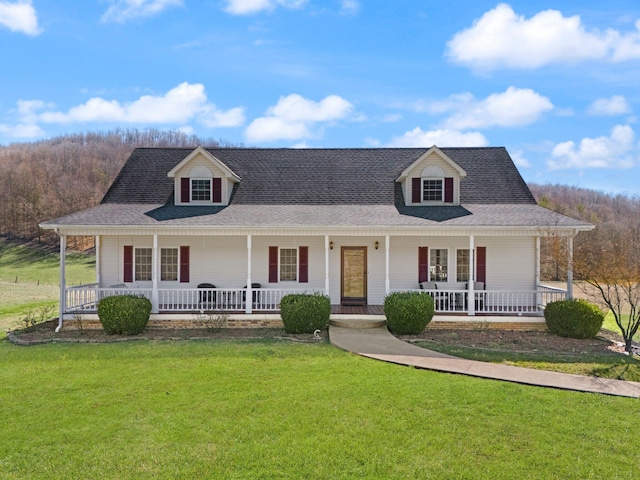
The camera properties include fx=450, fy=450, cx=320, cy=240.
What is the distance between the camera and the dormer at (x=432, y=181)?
54.7 feet

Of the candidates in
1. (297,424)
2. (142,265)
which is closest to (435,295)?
(297,424)

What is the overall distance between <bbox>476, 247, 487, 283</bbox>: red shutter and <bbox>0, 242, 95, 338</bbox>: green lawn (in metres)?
15.7

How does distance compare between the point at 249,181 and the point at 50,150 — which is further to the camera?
the point at 50,150

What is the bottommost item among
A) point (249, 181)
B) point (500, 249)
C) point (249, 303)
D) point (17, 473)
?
point (17, 473)

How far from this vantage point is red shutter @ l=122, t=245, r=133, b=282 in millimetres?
16188

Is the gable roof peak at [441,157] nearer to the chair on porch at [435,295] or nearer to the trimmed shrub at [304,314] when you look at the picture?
the chair on porch at [435,295]

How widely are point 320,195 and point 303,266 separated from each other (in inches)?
117

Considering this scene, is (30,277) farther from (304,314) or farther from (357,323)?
(357,323)

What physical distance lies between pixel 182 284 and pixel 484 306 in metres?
10.5

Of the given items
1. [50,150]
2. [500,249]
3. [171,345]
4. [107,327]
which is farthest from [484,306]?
[50,150]

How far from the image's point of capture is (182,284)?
638 inches

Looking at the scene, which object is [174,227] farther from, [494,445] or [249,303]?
[494,445]

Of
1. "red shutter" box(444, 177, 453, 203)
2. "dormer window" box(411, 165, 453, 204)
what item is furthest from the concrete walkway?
"red shutter" box(444, 177, 453, 203)

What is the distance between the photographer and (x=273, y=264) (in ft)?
53.3
